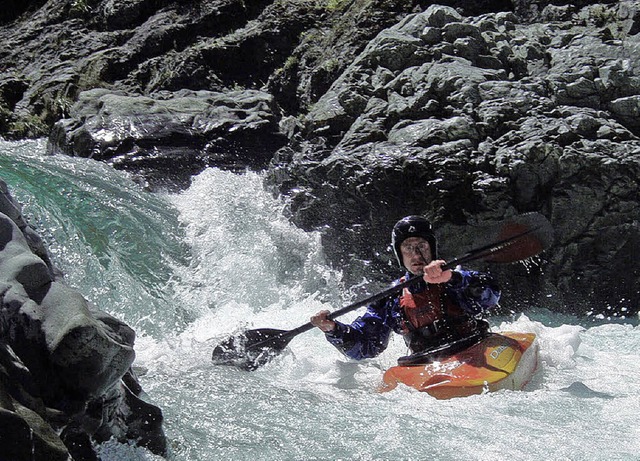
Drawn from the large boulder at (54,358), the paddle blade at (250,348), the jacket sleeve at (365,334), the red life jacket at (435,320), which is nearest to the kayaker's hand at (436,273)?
the red life jacket at (435,320)

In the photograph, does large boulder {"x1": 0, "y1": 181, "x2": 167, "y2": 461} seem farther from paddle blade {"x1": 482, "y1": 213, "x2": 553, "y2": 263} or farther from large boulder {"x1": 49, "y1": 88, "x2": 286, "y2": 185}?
large boulder {"x1": 49, "y1": 88, "x2": 286, "y2": 185}

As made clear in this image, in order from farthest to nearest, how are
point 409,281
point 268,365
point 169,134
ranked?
point 169,134 → point 268,365 → point 409,281

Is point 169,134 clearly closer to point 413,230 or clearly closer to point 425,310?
point 413,230

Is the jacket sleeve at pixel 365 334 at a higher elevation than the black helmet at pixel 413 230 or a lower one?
lower

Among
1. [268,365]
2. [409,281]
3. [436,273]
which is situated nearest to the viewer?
[436,273]

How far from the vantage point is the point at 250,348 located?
5.14 meters

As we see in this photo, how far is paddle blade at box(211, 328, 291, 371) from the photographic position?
491cm

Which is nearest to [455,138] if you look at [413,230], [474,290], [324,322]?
[413,230]

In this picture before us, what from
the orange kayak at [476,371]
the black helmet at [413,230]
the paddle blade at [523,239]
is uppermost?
the black helmet at [413,230]

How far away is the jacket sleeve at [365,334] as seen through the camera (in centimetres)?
481

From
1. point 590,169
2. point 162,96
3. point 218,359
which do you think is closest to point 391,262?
point 590,169

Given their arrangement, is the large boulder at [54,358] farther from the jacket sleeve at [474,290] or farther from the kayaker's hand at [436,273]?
the jacket sleeve at [474,290]

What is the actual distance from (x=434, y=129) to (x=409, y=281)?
10.4ft

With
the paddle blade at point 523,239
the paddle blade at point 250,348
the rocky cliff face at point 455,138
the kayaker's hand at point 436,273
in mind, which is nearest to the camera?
the kayaker's hand at point 436,273
